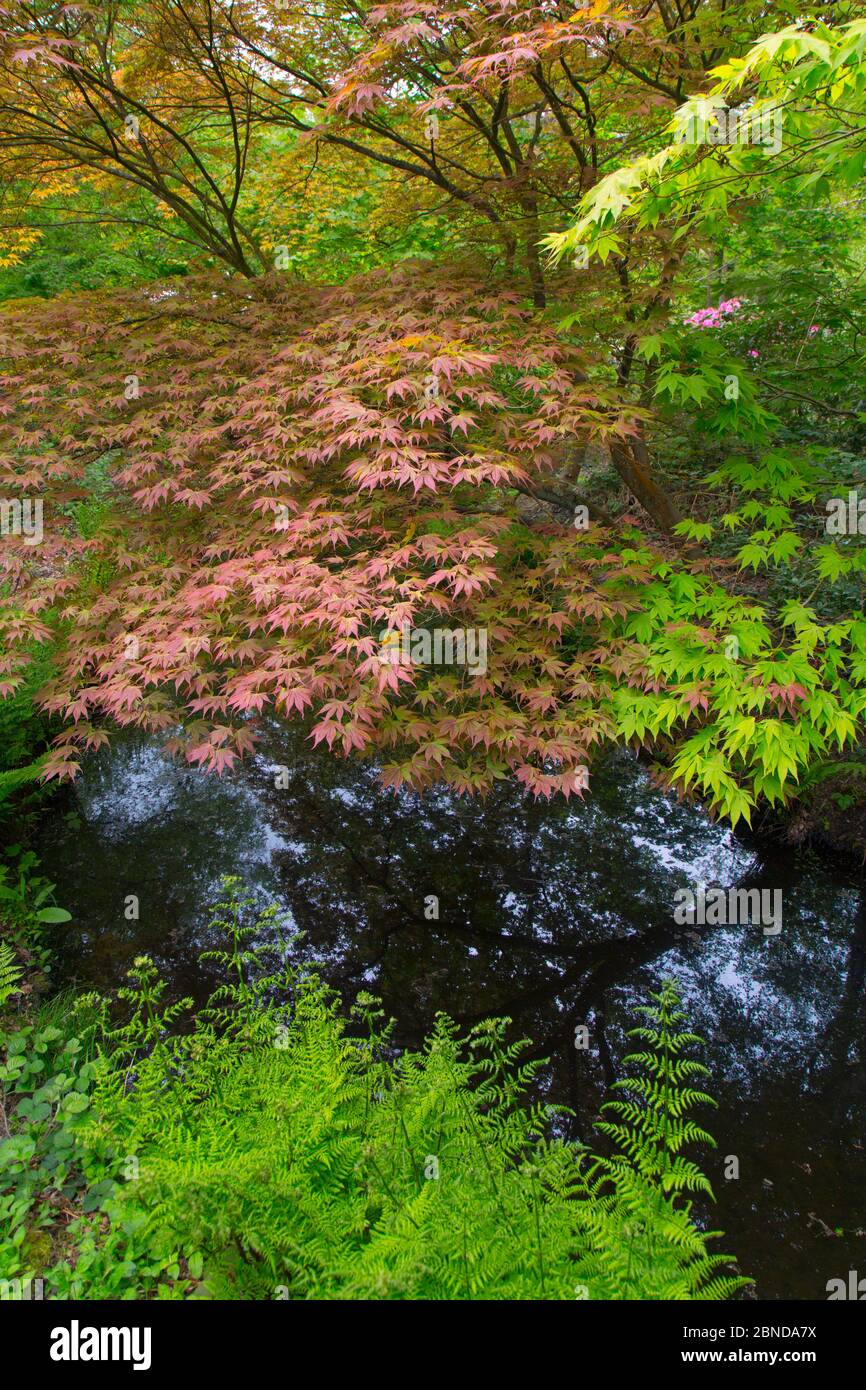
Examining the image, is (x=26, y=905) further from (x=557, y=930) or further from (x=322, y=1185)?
(x=557, y=930)

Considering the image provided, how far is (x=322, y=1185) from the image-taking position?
2592 millimetres

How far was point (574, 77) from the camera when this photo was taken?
12.4ft

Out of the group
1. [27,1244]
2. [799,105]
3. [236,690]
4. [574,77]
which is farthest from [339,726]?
[574,77]

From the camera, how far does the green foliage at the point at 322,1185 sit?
2.19m

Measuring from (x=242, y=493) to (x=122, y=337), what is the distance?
1486 mm

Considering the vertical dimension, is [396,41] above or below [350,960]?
above

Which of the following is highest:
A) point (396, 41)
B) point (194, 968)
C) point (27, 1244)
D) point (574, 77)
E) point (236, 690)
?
point (574, 77)

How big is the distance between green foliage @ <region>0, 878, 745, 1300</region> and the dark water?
1.84 feet

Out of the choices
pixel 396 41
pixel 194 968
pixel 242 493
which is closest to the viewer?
pixel 396 41

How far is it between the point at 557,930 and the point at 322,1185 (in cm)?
253

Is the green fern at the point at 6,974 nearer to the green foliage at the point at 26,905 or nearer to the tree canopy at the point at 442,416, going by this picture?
the green foliage at the point at 26,905

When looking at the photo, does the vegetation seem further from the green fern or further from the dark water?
the dark water

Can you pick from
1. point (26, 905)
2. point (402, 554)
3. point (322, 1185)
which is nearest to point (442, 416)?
point (402, 554)

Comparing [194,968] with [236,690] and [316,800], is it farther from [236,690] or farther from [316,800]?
[236,690]
